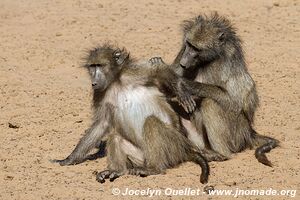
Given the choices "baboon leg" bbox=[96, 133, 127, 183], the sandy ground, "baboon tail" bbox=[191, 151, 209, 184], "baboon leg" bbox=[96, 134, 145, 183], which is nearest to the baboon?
the sandy ground

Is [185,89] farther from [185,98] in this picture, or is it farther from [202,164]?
[202,164]

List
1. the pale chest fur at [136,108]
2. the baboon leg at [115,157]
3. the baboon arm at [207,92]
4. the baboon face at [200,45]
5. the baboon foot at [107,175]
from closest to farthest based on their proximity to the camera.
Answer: the baboon foot at [107,175]
the baboon leg at [115,157]
the pale chest fur at [136,108]
the baboon arm at [207,92]
the baboon face at [200,45]

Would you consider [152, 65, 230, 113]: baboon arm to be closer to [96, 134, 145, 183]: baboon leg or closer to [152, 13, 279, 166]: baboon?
[152, 13, 279, 166]: baboon

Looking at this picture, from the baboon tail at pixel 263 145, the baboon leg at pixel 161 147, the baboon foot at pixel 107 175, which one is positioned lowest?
the baboon foot at pixel 107 175

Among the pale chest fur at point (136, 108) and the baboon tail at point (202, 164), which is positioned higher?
the pale chest fur at point (136, 108)

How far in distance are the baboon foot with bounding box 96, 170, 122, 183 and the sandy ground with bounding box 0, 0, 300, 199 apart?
5 centimetres

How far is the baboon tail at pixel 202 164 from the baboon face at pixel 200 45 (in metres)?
0.89

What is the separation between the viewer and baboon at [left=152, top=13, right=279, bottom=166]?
7652 mm

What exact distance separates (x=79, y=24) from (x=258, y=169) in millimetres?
5671

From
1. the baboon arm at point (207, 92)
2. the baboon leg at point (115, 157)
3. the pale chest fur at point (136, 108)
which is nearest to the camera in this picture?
the baboon leg at point (115, 157)

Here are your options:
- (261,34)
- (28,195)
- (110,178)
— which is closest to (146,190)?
(110,178)

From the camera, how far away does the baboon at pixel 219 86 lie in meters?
7.65

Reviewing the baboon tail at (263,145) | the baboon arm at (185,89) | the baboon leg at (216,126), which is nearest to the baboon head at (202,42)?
the baboon arm at (185,89)

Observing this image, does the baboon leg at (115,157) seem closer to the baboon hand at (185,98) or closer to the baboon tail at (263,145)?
the baboon hand at (185,98)
